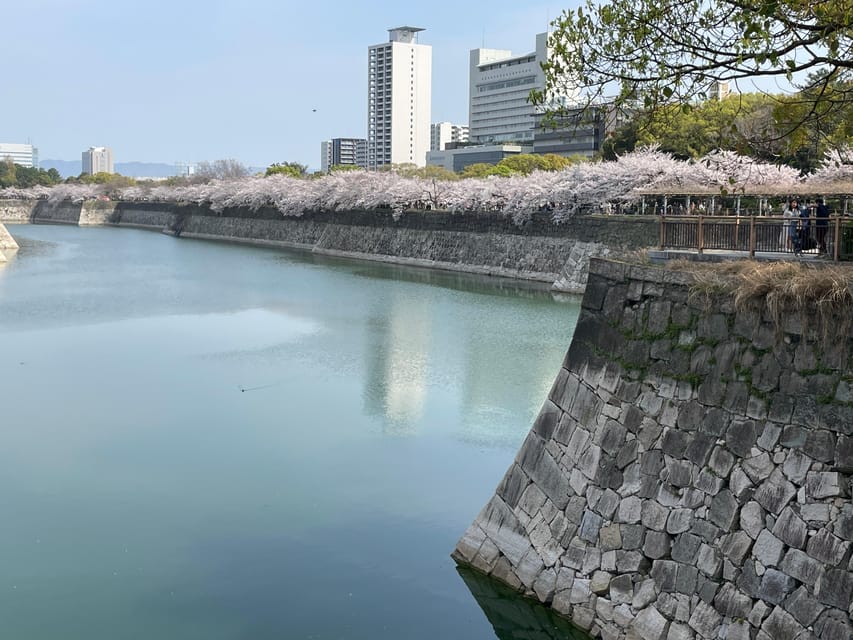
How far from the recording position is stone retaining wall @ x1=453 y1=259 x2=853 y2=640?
4.71 meters

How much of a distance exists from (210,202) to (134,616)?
172 feet

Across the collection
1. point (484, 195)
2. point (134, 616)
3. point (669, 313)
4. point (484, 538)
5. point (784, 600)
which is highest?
point (484, 195)

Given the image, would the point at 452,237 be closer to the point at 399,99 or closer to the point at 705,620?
the point at 705,620

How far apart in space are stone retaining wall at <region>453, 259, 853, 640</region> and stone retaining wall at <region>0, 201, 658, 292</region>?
16.9 meters


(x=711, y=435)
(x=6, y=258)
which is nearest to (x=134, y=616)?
(x=711, y=435)

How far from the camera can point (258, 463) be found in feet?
33.5

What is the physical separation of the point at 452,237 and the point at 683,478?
27862mm

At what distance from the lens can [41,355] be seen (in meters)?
16.7

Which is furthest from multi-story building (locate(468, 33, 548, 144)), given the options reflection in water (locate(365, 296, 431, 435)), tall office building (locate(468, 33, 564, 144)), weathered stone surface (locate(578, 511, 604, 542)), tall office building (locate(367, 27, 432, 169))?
weathered stone surface (locate(578, 511, 604, 542))

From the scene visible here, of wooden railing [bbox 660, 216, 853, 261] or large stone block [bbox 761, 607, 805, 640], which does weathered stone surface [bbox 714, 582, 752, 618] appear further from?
wooden railing [bbox 660, 216, 853, 261]

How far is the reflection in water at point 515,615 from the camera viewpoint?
6.05 metres

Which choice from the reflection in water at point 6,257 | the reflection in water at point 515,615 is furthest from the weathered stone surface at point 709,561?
the reflection in water at point 6,257

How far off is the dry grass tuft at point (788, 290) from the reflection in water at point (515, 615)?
2.47 metres

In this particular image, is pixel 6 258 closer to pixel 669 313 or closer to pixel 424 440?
pixel 424 440
